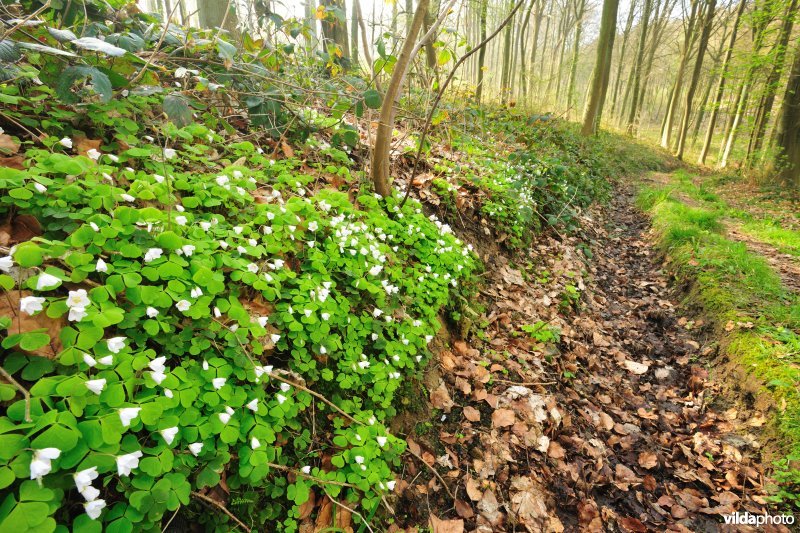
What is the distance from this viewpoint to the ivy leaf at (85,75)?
7.05ft

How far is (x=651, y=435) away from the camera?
3.34 metres

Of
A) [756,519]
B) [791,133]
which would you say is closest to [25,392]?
[756,519]

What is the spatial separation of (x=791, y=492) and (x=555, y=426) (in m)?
1.55

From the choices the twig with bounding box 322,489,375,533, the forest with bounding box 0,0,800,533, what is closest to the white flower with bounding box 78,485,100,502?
the forest with bounding box 0,0,800,533

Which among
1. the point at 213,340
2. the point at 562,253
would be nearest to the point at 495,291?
the point at 562,253

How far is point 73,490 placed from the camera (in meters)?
1.31

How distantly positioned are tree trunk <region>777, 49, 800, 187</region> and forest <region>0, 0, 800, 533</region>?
846cm

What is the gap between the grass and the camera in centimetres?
301

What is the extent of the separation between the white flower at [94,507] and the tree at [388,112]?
10.5 feet

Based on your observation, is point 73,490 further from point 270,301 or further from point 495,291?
point 495,291

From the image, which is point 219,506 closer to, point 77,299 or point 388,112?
point 77,299

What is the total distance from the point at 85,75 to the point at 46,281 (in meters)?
1.49

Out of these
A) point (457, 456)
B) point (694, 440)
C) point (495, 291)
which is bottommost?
point (694, 440)

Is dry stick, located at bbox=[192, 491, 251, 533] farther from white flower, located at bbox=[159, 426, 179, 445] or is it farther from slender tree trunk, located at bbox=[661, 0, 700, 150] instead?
slender tree trunk, located at bbox=[661, 0, 700, 150]
